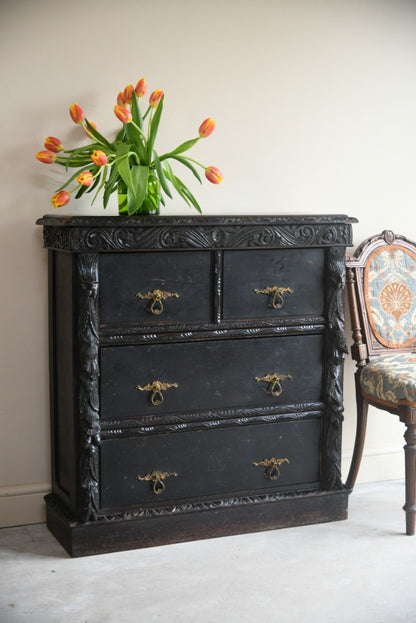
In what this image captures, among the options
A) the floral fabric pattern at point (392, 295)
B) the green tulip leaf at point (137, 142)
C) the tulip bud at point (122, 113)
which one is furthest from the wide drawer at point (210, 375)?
the tulip bud at point (122, 113)

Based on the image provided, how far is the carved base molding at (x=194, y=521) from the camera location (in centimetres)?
278

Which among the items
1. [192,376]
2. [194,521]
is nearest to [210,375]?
[192,376]

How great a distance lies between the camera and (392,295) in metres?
3.37

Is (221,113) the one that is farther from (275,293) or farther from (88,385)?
(88,385)

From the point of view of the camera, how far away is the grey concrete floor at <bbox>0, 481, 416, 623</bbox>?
2400 mm

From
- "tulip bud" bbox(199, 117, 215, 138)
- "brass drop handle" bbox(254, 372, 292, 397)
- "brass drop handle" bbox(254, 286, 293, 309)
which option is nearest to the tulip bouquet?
"tulip bud" bbox(199, 117, 215, 138)

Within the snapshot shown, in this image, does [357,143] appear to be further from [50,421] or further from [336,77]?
Result: [50,421]

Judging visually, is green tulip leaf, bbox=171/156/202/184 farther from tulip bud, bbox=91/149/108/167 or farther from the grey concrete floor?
the grey concrete floor

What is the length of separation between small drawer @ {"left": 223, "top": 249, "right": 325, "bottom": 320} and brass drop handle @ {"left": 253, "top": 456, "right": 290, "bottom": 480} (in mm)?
525

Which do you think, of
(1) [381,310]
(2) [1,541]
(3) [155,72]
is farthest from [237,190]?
(2) [1,541]

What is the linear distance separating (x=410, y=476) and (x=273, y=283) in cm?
85

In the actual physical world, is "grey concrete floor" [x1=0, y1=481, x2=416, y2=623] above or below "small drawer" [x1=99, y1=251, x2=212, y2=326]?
below

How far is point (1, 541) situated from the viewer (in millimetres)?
2893

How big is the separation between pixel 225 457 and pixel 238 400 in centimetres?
21
